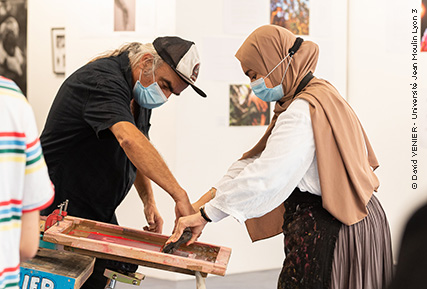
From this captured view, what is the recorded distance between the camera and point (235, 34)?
4.65 meters

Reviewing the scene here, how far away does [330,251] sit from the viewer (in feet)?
7.18

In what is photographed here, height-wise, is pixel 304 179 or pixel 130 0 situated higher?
pixel 130 0

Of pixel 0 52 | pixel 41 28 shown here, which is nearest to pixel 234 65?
pixel 41 28

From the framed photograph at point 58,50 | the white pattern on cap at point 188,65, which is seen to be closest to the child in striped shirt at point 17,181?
the white pattern on cap at point 188,65

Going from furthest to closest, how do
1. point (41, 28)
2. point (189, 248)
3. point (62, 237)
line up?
point (41, 28) → point (189, 248) → point (62, 237)

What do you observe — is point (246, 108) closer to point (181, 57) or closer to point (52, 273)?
point (181, 57)

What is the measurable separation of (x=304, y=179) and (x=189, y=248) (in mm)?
575

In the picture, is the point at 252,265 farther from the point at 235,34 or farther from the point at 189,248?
the point at 189,248

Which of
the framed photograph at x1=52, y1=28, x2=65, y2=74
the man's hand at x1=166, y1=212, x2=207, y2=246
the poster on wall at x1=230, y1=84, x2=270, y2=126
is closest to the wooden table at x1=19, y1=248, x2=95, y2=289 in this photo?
the man's hand at x1=166, y1=212, x2=207, y2=246

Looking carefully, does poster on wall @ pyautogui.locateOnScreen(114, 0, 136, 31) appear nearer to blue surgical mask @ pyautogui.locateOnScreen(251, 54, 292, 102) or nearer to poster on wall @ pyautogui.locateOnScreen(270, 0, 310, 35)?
poster on wall @ pyautogui.locateOnScreen(270, 0, 310, 35)

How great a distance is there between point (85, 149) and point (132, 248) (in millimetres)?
733

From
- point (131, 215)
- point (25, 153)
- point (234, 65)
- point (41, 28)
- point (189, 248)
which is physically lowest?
point (131, 215)

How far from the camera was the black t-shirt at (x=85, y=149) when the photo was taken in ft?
8.17

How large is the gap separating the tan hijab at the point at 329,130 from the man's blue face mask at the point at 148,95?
49 cm
